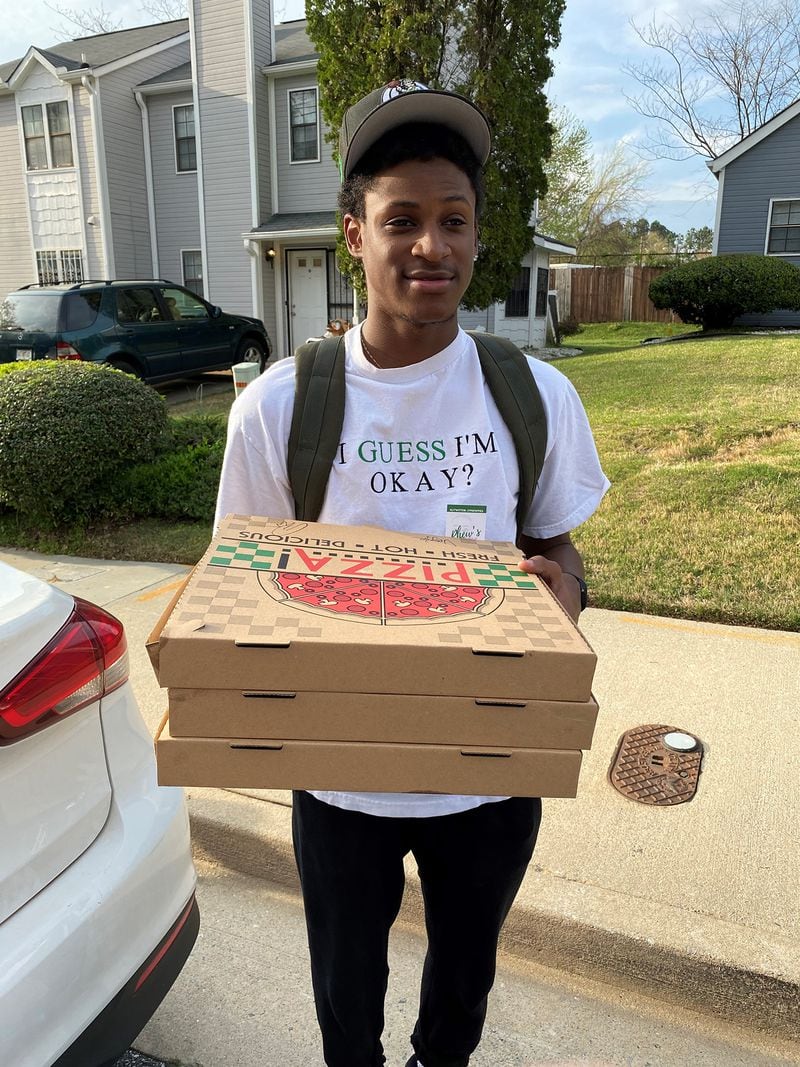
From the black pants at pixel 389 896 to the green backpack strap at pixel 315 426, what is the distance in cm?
60

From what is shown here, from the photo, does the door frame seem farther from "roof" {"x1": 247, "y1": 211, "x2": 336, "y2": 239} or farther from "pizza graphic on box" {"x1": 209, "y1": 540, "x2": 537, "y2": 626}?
"pizza graphic on box" {"x1": 209, "y1": 540, "x2": 537, "y2": 626}

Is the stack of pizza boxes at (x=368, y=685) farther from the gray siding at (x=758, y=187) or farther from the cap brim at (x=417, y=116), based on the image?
the gray siding at (x=758, y=187)

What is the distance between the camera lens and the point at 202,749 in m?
1.17

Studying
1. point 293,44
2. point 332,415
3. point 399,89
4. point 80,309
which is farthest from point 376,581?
point 293,44

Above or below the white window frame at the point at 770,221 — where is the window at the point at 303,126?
above

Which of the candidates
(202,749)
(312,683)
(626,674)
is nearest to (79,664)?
(202,749)

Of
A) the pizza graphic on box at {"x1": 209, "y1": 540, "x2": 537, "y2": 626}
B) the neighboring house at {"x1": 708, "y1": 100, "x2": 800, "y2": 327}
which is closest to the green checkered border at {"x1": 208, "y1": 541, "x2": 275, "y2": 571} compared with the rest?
the pizza graphic on box at {"x1": 209, "y1": 540, "x2": 537, "y2": 626}

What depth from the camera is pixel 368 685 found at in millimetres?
1128

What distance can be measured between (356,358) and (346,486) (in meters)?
0.26

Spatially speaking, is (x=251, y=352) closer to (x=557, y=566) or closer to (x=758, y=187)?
(x=758, y=187)

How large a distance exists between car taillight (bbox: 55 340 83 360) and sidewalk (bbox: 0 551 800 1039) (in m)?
7.64

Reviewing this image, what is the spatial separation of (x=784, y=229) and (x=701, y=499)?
15498mm

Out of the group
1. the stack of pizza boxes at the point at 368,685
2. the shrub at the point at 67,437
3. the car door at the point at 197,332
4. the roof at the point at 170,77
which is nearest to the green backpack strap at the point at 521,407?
the stack of pizza boxes at the point at 368,685

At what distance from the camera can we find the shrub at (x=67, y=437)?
579 cm
